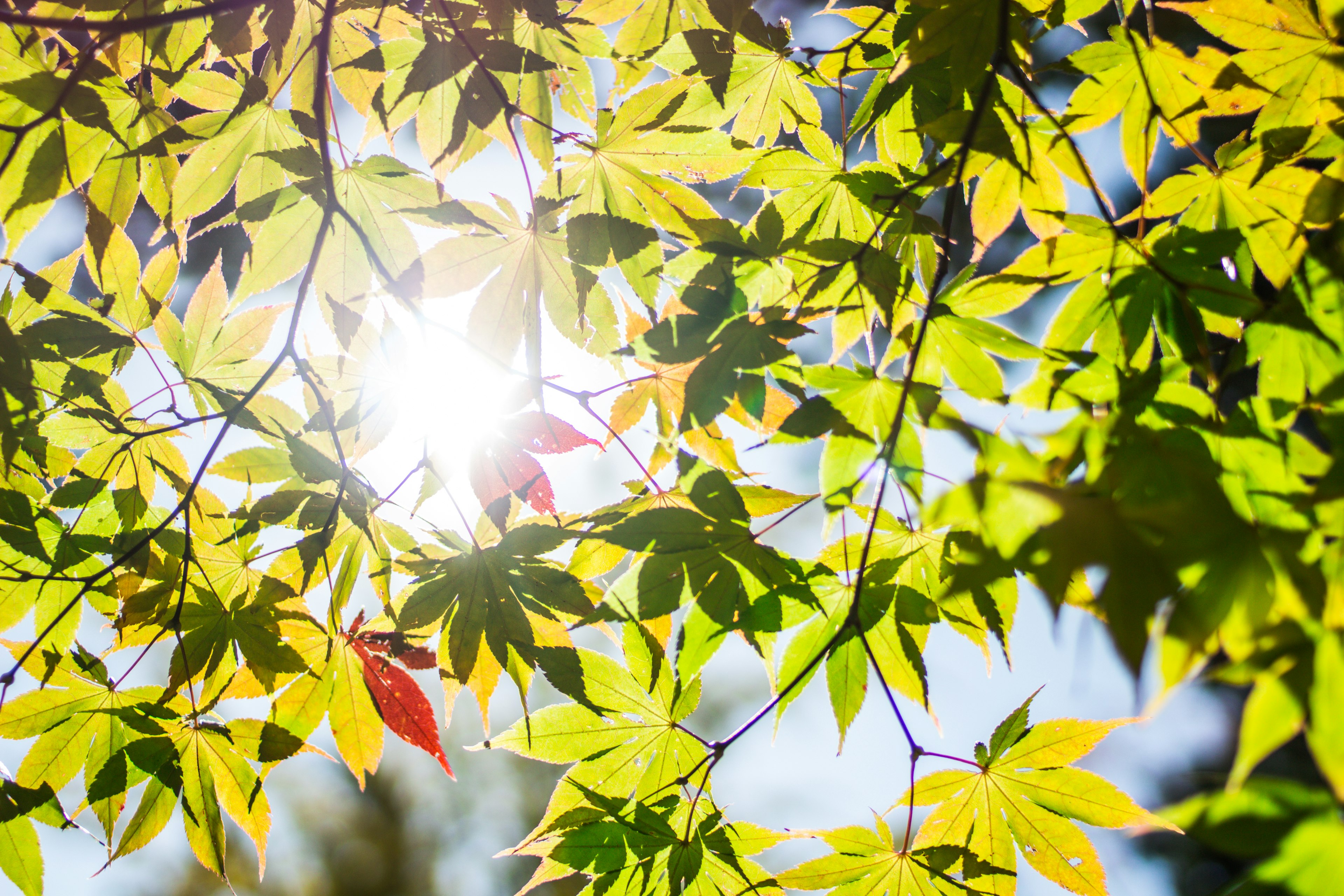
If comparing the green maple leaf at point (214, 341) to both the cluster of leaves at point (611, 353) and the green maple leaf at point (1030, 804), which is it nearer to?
the cluster of leaves at point (611, 353)

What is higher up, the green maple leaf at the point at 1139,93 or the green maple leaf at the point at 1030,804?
the green maple leaf at the point at 1139,93

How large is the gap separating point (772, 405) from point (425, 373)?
0.60 meters

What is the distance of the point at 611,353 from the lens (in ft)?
3.32

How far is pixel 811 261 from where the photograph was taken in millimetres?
1067

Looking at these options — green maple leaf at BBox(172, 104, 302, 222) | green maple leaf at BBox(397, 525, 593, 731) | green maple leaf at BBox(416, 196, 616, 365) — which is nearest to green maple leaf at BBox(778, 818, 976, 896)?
green maple leaf at BBox(397, 525, 593, 731)

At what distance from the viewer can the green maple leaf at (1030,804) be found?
1084 millimetres

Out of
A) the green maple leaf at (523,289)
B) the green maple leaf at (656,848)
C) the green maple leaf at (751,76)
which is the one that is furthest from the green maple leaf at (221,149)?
the green maple leaf at (656,848)

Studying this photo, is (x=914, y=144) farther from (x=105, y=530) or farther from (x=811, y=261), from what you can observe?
(x=105, y=530)

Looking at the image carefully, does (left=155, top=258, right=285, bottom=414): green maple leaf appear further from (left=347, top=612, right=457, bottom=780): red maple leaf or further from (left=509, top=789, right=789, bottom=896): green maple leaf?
(left=509, top=789, right=789, bottom=896): green maple leaf

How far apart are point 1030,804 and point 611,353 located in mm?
1023

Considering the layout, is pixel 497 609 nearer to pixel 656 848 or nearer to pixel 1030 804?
pixel 656 848

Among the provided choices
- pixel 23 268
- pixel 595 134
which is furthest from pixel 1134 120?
pixel 23 268

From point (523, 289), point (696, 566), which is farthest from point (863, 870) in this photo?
point (523, 289)

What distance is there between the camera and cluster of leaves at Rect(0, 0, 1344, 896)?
0.92 m
